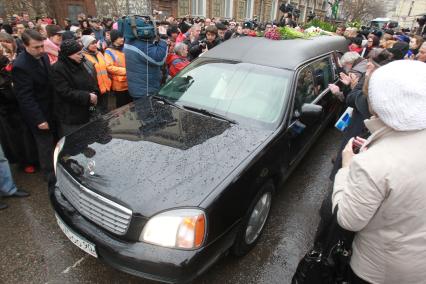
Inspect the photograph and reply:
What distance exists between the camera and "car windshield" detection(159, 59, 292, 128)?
113 inches

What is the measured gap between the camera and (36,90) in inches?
133

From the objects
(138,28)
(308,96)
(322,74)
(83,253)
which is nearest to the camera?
(83,253)

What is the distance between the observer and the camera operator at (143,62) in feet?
13.2

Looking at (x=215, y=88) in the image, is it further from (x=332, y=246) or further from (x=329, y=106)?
(x=329, y=106)

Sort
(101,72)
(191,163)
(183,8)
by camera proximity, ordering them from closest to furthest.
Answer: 1. (191,163)
2. (101,72)
3. (183,8)

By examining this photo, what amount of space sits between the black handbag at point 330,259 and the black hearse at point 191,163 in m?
0.65

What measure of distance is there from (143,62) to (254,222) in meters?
2.70

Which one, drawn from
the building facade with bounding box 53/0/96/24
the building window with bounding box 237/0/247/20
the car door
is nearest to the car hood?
the car door

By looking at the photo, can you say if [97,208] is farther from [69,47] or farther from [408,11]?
[408,11]

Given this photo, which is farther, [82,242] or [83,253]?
[83,253]

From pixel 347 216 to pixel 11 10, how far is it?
1912cm

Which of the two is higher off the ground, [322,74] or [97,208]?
[322,74]

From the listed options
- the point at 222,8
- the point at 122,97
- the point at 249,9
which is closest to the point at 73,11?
the point at 222,8

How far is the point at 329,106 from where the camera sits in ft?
15.0
